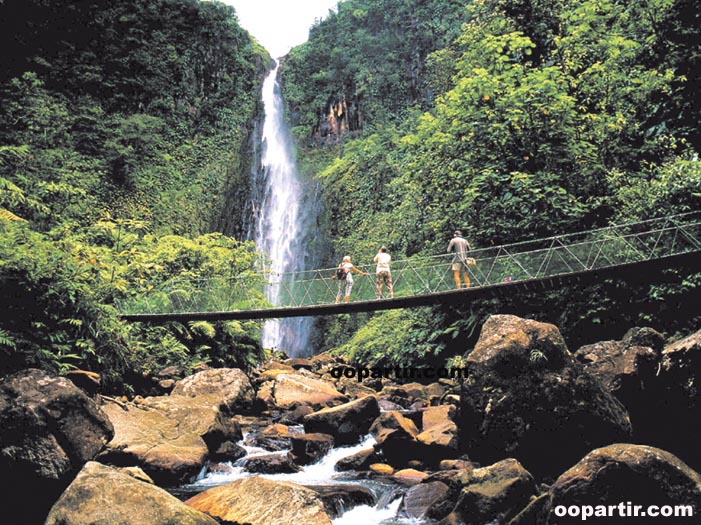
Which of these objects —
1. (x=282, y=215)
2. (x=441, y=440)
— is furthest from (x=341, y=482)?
(x=282, y=215)

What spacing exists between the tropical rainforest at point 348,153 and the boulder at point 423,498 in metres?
5.07

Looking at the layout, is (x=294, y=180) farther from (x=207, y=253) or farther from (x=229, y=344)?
(x=229, y=344)

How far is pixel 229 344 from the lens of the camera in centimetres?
1426

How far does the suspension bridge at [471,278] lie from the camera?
889cm

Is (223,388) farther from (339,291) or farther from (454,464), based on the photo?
(454,464)

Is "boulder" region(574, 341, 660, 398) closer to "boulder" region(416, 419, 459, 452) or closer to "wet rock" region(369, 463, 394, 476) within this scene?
"boulder" region(416, 419, 459, 452)

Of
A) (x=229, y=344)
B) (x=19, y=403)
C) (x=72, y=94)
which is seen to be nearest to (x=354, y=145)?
(x=72, y=94)

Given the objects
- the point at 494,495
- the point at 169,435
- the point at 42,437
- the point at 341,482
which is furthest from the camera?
the point at 169,435

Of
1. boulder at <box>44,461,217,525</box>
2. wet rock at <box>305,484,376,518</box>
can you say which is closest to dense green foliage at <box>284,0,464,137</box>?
wet rock at <box>305,484,376,518</box>

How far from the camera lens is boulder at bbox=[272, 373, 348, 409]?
1087 centimetres

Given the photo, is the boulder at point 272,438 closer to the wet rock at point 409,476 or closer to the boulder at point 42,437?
the wet rock at point 409,476

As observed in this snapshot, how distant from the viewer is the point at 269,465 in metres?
7.37

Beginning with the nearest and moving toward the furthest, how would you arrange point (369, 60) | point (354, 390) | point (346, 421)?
point (346, 421) → point (354, 390) → point (369, 60)

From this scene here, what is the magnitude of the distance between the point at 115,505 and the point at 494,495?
3131 mm
